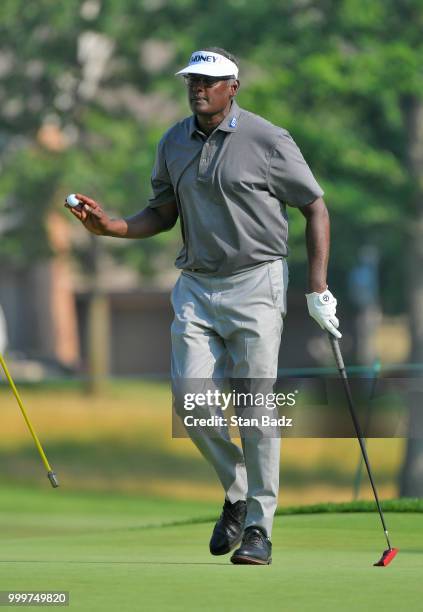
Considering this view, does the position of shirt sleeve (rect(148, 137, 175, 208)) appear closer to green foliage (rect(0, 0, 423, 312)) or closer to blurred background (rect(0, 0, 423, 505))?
blurred background (rect(0, 0, 423, 505))

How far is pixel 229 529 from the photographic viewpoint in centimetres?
732

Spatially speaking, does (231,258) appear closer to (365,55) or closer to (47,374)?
(365,55)

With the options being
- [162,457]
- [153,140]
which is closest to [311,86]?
[153,140]

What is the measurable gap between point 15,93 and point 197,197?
88.3ft

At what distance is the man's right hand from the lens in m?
7.27

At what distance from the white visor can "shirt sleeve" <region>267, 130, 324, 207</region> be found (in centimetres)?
35

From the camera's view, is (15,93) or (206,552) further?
(15,93)

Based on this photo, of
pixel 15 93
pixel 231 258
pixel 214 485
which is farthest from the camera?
pixel 15 93

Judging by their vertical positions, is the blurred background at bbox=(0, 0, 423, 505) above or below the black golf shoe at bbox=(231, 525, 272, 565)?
below

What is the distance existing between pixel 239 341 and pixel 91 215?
832 mm

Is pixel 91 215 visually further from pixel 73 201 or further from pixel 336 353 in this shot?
pixel 336 353

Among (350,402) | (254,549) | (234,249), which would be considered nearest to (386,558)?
(254,549)

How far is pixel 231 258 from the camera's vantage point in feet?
23.5

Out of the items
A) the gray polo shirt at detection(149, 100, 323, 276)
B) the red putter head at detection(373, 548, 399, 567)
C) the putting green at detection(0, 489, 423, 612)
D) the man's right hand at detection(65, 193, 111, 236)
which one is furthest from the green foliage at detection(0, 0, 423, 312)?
the red putter head at detection(373, 548, 399, 567)
